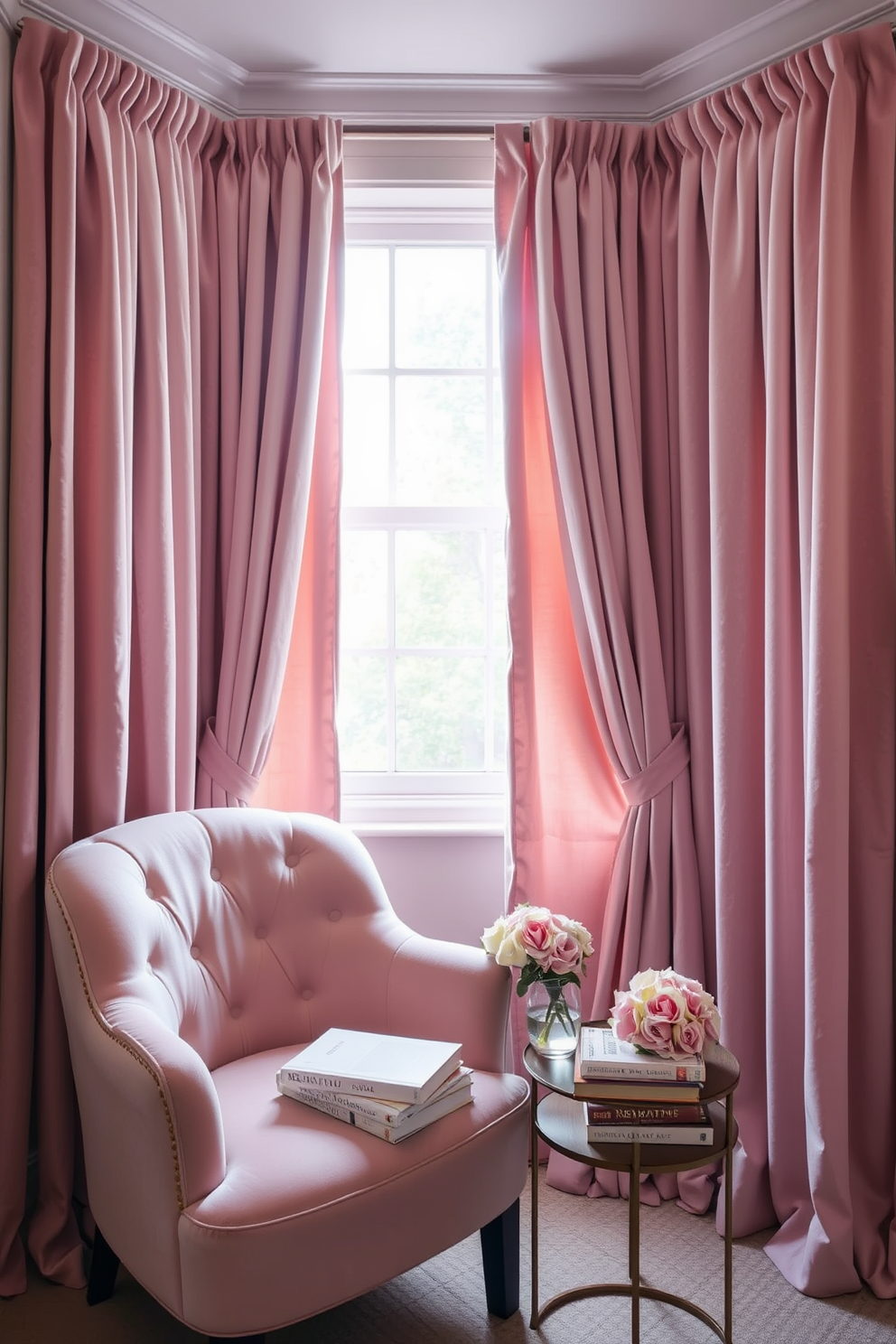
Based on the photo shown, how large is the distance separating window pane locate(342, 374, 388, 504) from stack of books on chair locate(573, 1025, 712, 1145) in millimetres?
1682

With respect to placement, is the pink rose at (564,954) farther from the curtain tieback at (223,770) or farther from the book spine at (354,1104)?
the curtain tieback at (223,770)

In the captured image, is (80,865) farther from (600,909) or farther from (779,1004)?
(779,1004)

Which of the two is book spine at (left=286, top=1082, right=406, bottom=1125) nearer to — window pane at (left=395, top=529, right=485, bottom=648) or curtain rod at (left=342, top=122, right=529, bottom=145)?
window pane at (left=395, top=529, right=485, bottom=648)

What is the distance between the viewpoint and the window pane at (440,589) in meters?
2.72

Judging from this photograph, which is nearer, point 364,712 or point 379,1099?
point 379,1099

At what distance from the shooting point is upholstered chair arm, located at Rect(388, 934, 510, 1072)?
1.80 meters

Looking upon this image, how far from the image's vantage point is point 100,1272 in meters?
→ 1.81

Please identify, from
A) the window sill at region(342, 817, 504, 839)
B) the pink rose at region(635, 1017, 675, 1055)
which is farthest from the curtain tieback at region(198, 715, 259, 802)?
the pink rose at region(635, 1017, 675, 1055)

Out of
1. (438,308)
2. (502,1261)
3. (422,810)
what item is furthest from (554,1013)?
(438,308)

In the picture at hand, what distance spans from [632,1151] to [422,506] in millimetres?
1735

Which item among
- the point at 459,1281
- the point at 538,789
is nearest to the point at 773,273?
the point at 538,789

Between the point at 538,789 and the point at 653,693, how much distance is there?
15.1 inches

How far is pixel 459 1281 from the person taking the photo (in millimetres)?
1889

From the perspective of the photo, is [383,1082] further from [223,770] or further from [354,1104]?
[223,770]
